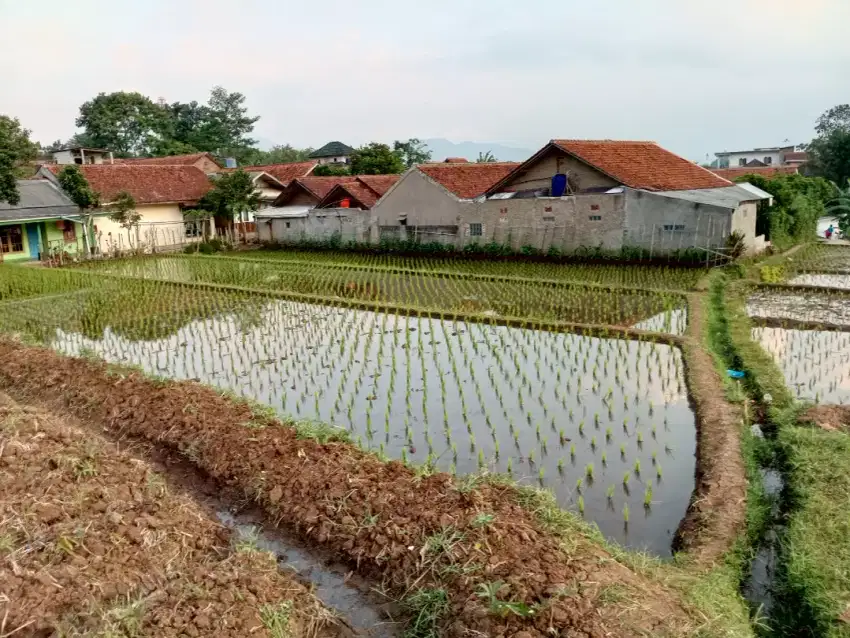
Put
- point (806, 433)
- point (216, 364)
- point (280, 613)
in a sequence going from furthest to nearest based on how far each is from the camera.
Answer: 1. point (216, 364)
2. point (806, 433)
3. point (280, 613)

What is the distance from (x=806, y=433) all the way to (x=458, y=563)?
474 cm

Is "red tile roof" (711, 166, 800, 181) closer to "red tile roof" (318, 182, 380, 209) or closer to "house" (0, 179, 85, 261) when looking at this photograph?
"red tile roof" (318, 182, 380, 209)

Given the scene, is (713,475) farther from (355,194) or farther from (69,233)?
(69,233)

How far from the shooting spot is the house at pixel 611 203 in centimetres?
1956

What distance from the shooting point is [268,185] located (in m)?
33.3

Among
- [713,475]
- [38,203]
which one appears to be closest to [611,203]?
[713,475]

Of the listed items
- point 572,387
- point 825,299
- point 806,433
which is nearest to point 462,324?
point 572,387

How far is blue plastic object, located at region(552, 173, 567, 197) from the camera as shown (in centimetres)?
2202

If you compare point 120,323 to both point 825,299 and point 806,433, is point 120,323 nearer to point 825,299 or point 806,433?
point 806,433

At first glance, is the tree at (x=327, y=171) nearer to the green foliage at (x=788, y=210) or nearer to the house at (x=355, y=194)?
the house at (x=355, y=194)

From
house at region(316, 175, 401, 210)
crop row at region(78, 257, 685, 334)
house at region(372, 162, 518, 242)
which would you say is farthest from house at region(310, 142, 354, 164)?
crop row at region(78, 257, 685, 334)

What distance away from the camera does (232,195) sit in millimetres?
28906

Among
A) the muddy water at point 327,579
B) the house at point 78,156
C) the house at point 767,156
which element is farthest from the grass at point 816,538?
the house at point 767,156

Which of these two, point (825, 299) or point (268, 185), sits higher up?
point (268, 185)
